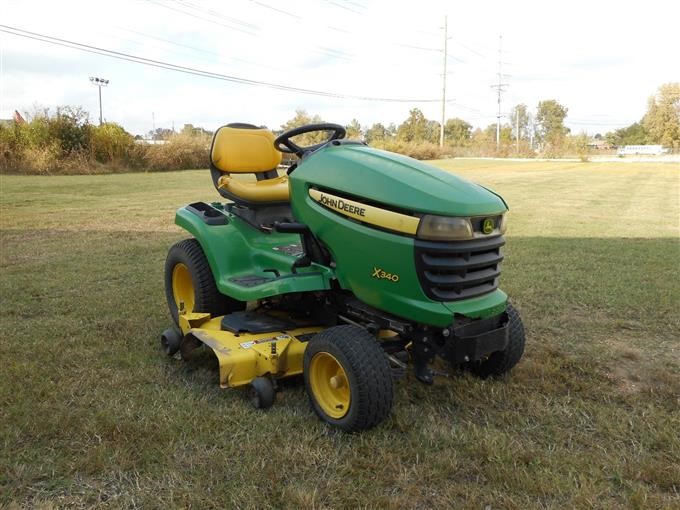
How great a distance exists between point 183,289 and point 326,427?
189 cm

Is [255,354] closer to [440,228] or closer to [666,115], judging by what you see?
[440,228]

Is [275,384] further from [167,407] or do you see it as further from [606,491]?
[606,491]

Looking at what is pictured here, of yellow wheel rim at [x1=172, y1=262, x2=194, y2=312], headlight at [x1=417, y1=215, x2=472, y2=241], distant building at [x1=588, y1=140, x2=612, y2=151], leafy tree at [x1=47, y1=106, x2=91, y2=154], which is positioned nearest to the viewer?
headlight at [x1=417, y1=215, x2=472, y2=241]

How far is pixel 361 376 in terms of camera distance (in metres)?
2.45

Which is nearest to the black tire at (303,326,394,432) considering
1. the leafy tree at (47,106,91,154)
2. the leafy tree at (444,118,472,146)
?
the leafy tree at (47,106,91,154)

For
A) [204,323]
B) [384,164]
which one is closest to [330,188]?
[384,164]


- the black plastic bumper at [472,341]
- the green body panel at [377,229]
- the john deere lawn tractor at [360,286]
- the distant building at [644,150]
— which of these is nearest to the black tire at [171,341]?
the john deere lawn tractor at [360,286]

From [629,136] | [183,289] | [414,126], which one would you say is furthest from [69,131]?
[629,136]

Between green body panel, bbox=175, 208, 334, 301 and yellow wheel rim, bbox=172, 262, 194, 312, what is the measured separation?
1.36ft

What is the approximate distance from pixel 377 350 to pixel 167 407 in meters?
1.07

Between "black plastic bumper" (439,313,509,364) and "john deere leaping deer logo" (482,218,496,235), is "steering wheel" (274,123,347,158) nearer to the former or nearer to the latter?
"john deere leaping deer logo" (482,218,496,235)

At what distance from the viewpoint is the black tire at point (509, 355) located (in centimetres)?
302

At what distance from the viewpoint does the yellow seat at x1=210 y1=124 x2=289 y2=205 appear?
11.8 ft

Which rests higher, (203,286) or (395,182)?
(395,182)
